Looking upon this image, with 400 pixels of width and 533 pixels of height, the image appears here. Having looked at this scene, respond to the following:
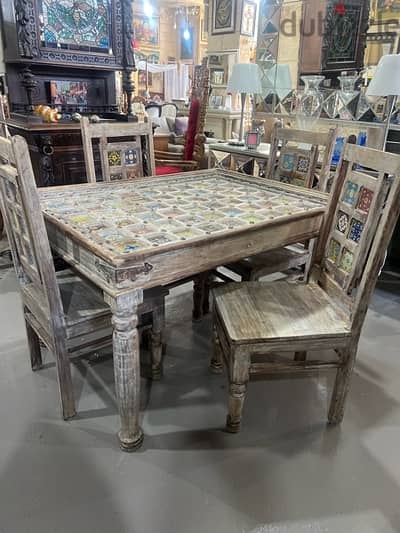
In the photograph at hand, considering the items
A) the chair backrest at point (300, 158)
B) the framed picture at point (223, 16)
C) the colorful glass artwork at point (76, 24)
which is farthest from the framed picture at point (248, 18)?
the chair backrest at point (300, 158)

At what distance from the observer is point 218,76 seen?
646 cm

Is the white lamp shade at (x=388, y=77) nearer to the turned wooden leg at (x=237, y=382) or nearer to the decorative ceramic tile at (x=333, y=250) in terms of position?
the decorative ceramic tile at (x=333, y=250)

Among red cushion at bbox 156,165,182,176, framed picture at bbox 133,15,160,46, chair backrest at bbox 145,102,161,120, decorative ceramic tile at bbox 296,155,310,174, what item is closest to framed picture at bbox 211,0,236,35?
chair backrest at bbox 145,102,161,120

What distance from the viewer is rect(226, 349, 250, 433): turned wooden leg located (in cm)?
142

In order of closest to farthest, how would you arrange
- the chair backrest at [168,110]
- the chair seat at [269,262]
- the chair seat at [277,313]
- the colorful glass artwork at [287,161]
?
the chair seat at [277,313], the chair seat at [269,262], the colorful glass artwork at [287,161], the chair backrest at [168,110]

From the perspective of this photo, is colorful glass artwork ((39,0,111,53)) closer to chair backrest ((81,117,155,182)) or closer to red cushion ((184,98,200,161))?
red cushion ((184,98,200,161))

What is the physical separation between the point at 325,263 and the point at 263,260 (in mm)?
379

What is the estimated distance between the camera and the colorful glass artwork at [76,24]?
10.1 feet

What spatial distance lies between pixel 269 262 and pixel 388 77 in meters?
1.41

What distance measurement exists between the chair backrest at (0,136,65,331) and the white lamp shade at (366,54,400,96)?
218 centimetres

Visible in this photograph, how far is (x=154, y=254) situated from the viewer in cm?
124

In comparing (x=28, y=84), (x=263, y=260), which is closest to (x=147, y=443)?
(x=263, y=260)

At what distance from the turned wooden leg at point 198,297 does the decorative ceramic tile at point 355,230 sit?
89cm

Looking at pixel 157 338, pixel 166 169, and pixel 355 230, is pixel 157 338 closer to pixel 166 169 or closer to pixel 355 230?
pixel 355 230
